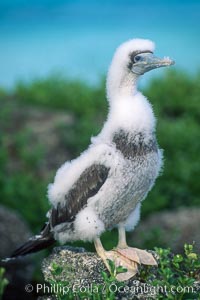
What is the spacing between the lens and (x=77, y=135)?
836 cm

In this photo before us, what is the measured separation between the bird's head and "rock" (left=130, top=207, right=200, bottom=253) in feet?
6.03

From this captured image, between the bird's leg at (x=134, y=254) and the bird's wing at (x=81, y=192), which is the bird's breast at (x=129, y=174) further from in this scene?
the bird's leg at (x=134, y=254)

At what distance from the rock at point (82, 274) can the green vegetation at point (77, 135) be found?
2702mm

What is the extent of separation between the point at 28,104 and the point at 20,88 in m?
0.47

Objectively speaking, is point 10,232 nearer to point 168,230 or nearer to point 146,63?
point 168,230

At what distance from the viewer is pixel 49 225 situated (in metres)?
4.00

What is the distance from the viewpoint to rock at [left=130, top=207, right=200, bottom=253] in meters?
5.61

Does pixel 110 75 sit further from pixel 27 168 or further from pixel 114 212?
pixel 27 168

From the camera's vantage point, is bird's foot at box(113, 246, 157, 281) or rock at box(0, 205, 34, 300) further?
rock at box(0, 205, 34, 300)

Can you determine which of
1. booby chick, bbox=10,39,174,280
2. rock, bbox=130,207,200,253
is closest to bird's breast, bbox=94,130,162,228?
booby chick, bbox=10,39,174,280

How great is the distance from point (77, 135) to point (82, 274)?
463 centimetres

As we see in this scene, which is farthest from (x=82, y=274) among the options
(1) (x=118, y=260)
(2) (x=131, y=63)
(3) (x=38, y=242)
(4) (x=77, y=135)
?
(4) (x=77, y=135)

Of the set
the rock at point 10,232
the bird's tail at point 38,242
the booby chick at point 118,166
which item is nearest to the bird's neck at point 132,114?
the booby chick at point 118,166

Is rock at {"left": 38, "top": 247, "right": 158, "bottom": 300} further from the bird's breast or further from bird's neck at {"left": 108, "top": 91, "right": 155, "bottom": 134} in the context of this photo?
bird's neck at {"left": 108, "top": 91, "right": 155, "bottom": 134}
